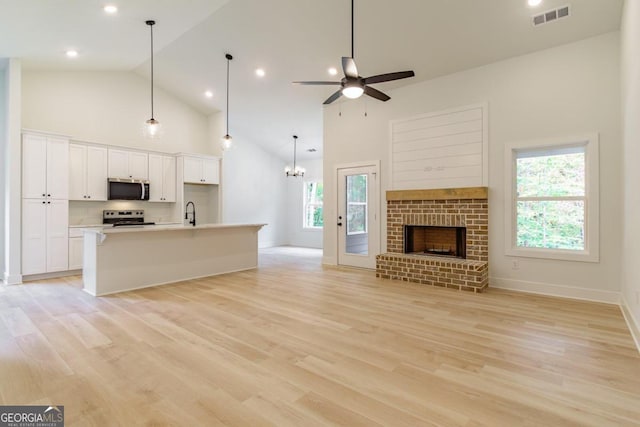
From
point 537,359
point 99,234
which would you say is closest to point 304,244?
point 99,234

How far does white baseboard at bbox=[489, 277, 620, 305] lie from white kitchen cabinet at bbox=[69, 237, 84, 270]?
705cm

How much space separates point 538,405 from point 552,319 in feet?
6.47

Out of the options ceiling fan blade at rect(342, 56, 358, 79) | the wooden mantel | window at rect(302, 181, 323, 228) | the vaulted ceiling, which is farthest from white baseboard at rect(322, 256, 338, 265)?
ceiling fan blade at rect(342, 56, 358, 79)

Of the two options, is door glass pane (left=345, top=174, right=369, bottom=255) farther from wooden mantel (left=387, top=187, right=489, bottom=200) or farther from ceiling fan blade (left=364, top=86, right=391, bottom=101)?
ceiling fan blade (left=364, top=86, right=391, bottom=101)

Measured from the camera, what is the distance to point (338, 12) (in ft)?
14.6

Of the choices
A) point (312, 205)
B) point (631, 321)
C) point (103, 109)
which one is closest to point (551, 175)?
point (631, 321)

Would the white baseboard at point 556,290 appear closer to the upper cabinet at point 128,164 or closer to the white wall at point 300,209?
the white wall at point 300,209

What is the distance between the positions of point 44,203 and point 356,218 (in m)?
5.48

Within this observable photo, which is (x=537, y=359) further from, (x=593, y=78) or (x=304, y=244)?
(x=304, y=244)

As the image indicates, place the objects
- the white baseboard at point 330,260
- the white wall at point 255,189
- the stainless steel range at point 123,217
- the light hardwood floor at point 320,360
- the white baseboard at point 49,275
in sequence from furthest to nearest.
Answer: the white wall at point 255,189
the white baseboard at point 330,260
the stainless steel range at point 123,217
the white baseboard at point 49,275
the light hardwood floor at point 320,360

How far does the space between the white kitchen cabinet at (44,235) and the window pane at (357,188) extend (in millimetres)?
5148

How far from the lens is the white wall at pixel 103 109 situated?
19.5 feet

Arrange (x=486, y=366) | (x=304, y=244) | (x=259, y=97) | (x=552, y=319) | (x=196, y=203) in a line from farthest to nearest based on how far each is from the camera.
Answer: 1. (x=304, y=244)
2. (x=196, y=203)
3. (x=259, y=97)
4. (x=552, y=319)
5. (x=486, y=366)

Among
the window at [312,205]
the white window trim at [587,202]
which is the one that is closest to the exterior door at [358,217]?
the white window trim at [587,202]
